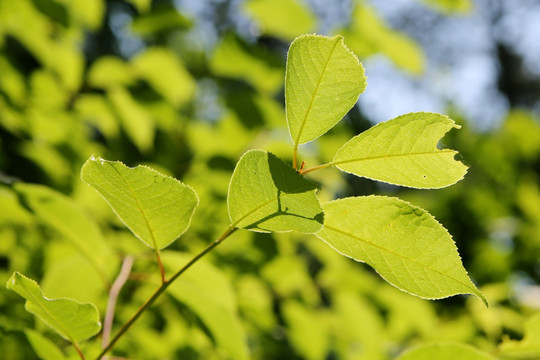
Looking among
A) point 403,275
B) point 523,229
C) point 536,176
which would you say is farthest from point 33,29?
point 536,176

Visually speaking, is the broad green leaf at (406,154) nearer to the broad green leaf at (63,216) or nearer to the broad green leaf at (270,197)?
the broad green leaf at (270,197)

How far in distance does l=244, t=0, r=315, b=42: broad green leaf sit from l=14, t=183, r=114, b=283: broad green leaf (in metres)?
0.72

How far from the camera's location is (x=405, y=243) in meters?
0.47

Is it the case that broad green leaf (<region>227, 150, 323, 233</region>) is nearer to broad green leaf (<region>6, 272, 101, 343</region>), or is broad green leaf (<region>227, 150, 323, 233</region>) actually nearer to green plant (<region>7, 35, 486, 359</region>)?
green plant (<region>7, 35, 486, 359</region>)

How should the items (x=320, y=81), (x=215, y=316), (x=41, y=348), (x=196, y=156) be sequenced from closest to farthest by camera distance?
(x=320, y=81)
(x=41, y=348)
(x=215, y=316)
(x=196, y=156)

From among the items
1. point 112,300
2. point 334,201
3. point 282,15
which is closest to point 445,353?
point 334,201

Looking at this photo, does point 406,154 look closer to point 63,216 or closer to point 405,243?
point 405,243

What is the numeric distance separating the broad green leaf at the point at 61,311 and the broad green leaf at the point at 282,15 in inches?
37.3

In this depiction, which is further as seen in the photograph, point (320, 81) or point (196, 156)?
point (196, 156)

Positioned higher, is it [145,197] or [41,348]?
[145,197]

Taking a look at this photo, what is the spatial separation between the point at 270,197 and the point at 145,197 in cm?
12

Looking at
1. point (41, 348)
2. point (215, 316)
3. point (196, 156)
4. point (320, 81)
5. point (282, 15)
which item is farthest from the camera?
point (196, 156)

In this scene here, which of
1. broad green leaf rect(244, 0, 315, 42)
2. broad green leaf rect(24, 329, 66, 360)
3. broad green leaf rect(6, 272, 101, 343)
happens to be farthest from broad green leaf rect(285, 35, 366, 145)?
broad green leaf rect(244, 0, 315, 42)

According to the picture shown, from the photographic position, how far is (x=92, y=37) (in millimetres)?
4043
